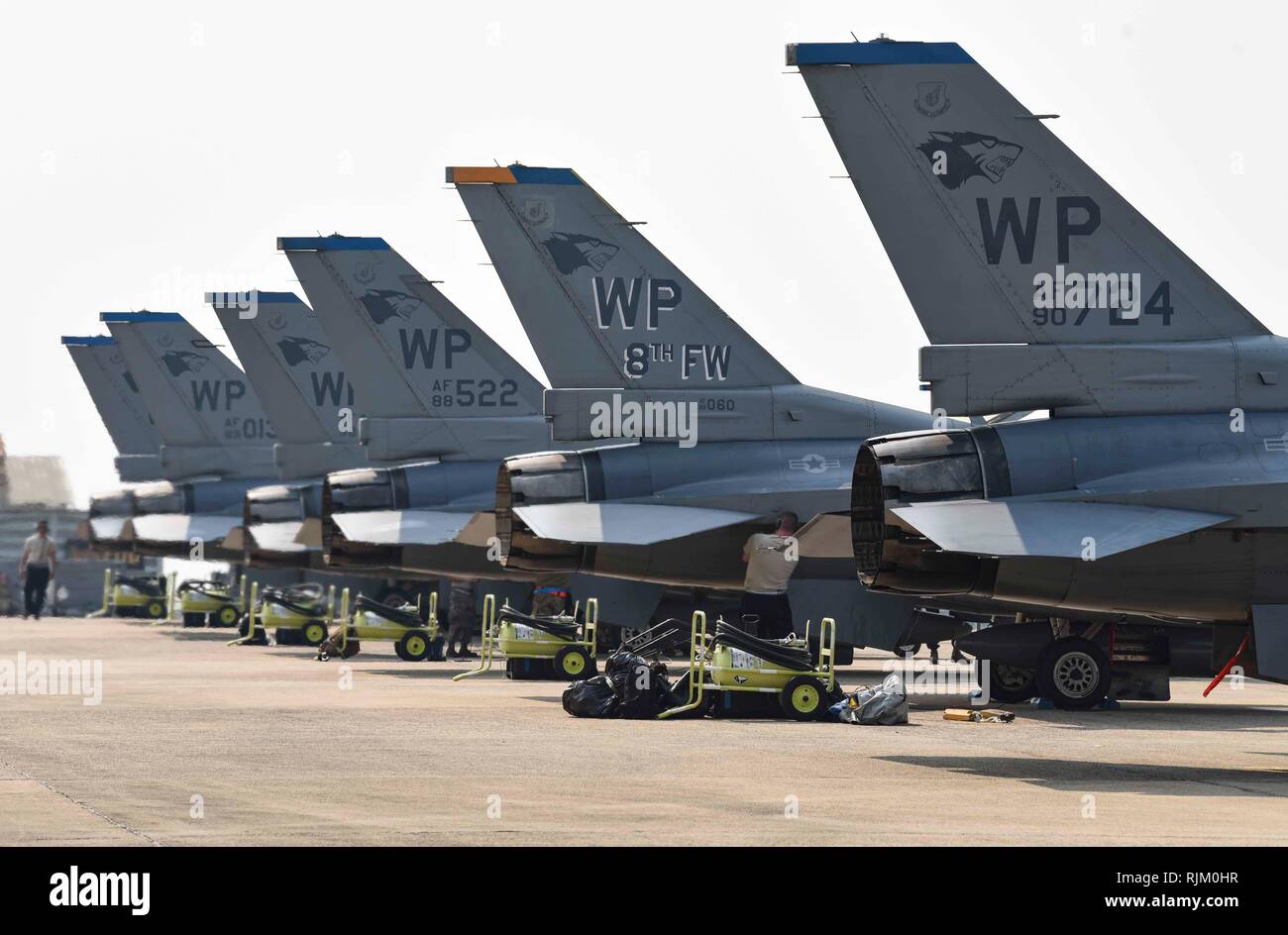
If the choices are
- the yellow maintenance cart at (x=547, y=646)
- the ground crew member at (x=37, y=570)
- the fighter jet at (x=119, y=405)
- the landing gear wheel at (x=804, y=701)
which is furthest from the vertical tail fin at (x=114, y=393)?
the landing gear wheel at (x=804, y=701)

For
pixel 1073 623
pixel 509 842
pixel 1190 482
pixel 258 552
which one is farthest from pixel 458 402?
pixel 509 842

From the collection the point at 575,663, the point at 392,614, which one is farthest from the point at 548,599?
the point at 575,663

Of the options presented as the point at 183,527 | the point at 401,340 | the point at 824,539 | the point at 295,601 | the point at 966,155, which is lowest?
the point at 295,601

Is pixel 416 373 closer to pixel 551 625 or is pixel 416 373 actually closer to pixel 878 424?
pixel 551 625

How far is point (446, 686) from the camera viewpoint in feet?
75.3

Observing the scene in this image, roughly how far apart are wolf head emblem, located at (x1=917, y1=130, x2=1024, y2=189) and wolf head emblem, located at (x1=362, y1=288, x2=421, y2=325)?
16010 mm

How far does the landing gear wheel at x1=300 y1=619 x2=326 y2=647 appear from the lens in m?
33.3

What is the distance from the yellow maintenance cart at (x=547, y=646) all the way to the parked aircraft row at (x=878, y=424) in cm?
82

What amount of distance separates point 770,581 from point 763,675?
1827 millimetres

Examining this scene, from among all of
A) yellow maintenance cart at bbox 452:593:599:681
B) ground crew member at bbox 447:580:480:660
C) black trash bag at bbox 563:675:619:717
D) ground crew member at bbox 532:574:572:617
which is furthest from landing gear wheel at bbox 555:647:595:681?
ground crew member at bbox 447:580:480:660

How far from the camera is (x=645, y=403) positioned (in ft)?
74.1

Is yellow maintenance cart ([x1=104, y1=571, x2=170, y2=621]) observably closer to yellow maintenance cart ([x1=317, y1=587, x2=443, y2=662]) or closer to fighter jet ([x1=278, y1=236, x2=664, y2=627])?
yellow maintenance cart ([x1=317, y1=587, x2=443, y2=662])

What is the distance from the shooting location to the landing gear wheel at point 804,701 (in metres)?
17.6

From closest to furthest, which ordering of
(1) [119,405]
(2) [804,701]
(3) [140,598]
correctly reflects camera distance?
1. (2) [804,701]
2. (3) [140,598]
3. (1) [119,405]
